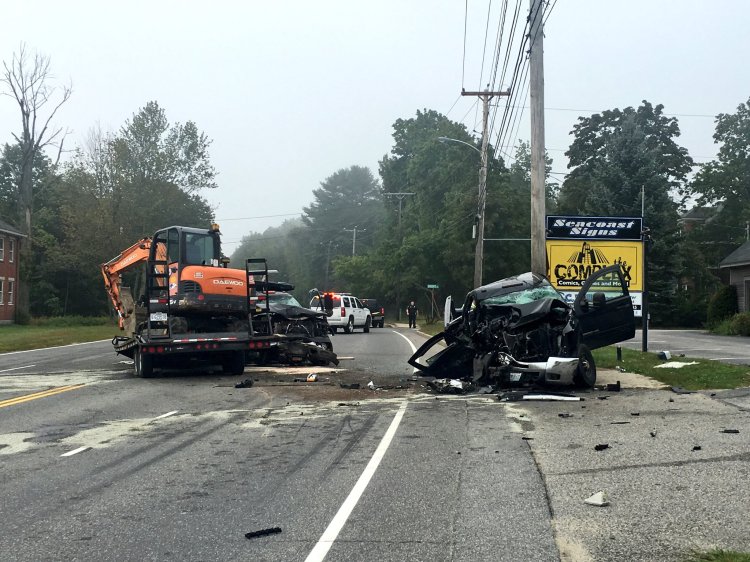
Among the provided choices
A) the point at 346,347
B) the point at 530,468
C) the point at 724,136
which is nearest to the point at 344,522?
the point at 530,468

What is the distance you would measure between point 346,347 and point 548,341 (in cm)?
1513

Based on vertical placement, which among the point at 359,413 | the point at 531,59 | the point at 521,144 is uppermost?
the point at 521,144

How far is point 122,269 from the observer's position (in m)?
21.2

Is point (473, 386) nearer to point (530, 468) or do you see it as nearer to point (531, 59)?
point (530, 468)

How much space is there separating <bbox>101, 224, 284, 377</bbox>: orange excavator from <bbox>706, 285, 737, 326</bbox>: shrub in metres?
32.2

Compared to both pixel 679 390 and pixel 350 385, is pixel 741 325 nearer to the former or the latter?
pixel 679 390

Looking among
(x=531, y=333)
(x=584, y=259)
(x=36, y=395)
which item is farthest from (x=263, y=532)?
(x=584, y=259)

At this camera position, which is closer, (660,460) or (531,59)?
(660,460)

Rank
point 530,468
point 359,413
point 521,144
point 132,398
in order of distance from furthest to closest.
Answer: point 521,144, point 132,398, point 359,413, point 530,468

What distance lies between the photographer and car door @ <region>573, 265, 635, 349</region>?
47.7ft

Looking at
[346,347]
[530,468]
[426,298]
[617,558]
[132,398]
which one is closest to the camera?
[617,558]

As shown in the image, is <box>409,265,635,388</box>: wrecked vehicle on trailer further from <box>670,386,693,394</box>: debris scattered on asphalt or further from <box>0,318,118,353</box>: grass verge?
<box>0,318,118,353</box>: grass verge

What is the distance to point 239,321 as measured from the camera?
1758cm

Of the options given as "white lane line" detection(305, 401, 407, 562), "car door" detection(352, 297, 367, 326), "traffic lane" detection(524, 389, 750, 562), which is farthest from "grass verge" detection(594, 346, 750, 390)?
"car door" detection(352, 297, 367, 326)
